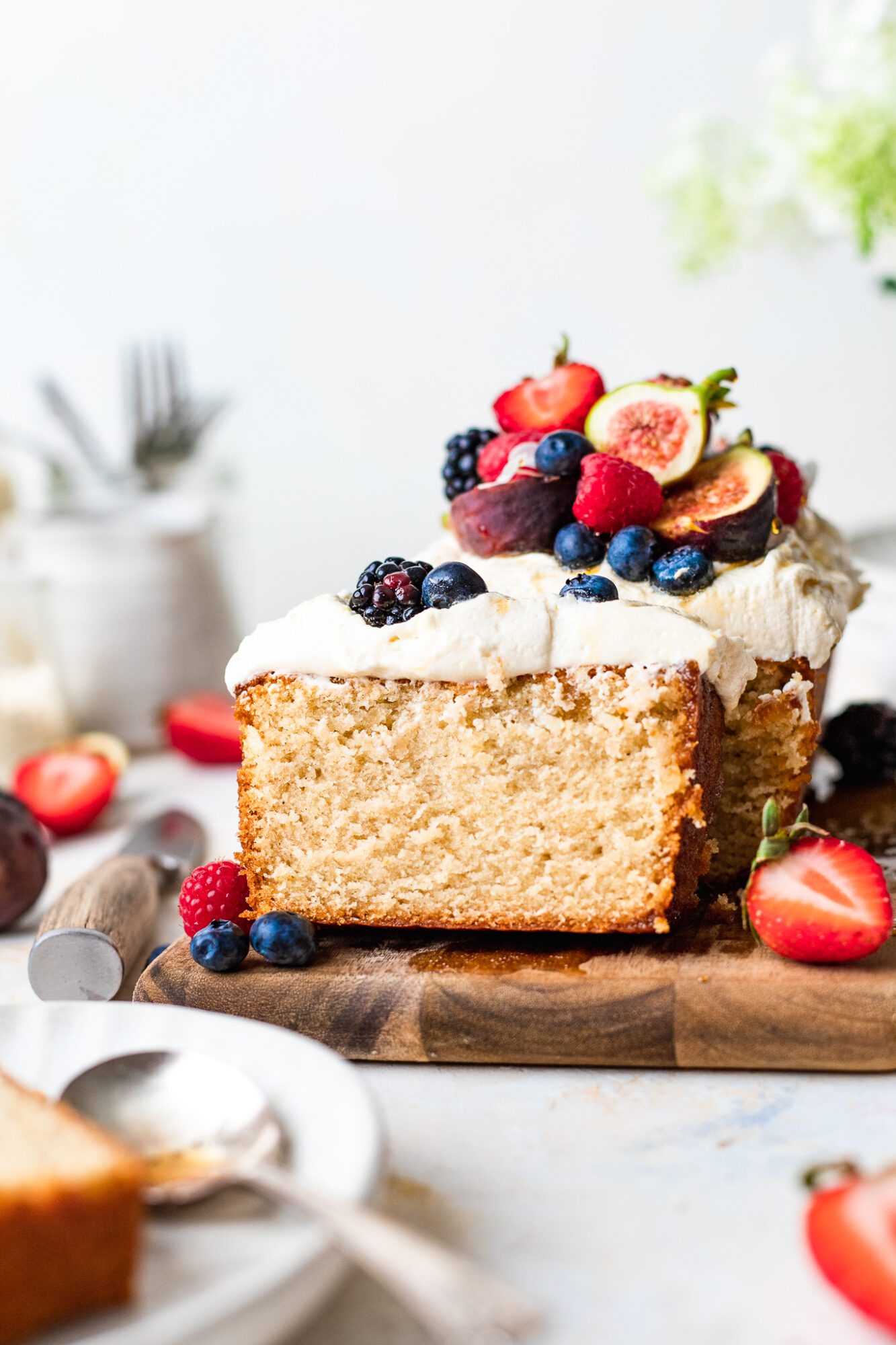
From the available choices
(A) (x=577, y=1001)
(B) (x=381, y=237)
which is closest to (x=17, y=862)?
(A) (x=577, y=1001)

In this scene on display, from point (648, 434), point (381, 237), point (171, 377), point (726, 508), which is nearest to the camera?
point (726, 508)

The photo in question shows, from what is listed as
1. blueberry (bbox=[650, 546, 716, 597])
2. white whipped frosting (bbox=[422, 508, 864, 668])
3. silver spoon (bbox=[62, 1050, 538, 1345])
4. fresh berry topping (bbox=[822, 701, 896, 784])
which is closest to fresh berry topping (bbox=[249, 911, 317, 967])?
silver spoon (bbox=[62, 1050, 538, 1345])

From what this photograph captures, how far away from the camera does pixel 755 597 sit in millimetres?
2865

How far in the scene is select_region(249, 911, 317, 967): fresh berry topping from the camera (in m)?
2.52

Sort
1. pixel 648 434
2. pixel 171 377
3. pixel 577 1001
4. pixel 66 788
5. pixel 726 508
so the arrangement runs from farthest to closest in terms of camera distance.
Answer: pixel 171 377
pixel 66 788
pixel 648 434
pixel 726 508
pixel 577 1001

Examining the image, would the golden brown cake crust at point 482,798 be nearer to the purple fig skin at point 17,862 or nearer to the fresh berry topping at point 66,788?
the purple fig skin at point 17,862

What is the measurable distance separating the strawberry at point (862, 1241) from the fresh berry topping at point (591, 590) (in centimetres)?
120

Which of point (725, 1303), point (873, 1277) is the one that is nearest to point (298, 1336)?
point (725, 1303)

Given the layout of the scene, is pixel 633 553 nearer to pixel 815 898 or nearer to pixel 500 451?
pixel 500 451

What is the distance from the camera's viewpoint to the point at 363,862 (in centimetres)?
268

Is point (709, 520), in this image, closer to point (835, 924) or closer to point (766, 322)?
point (835, 924)

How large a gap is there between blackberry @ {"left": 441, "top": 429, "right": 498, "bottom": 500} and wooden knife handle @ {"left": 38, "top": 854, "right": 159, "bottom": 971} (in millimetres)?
1239

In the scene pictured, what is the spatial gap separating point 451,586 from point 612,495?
0.54m

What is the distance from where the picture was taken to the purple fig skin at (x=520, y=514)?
301cm
